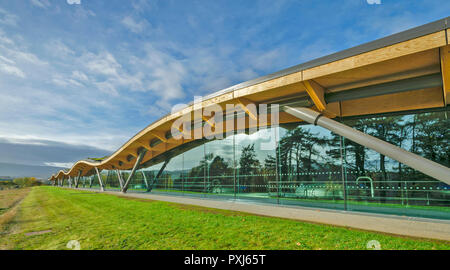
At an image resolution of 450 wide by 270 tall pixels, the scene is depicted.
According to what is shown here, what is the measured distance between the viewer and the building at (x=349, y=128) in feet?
21.3

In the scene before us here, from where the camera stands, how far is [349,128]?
766 centimetres

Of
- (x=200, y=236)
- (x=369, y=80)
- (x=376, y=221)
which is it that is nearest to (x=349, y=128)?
(x=369, y=80)

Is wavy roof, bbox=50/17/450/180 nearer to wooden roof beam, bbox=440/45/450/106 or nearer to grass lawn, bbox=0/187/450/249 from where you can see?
wooden roof beam, bbox=440/45/450/106

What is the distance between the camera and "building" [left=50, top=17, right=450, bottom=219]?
6488 millimetres

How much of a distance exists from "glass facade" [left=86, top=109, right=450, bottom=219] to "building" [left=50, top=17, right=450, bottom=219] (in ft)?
0.12

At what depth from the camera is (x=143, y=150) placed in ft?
73.3

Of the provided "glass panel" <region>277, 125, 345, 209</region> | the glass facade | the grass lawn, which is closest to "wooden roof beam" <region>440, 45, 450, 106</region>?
the glass facade

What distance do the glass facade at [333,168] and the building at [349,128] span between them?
36 mm

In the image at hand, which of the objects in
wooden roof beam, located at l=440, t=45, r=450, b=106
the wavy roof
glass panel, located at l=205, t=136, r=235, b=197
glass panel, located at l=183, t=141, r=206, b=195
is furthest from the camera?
glass panel, located at l=183, t=141, r=206, b=195

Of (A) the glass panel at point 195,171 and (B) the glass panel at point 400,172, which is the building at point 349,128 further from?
(A) the glass panel at point 195,171

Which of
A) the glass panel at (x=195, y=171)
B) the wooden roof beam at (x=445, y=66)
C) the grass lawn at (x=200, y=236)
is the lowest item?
the grass lawn at (x=200, y=236)

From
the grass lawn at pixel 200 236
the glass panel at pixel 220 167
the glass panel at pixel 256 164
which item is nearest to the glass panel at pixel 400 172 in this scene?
the grass lawn at pixel 200 236
